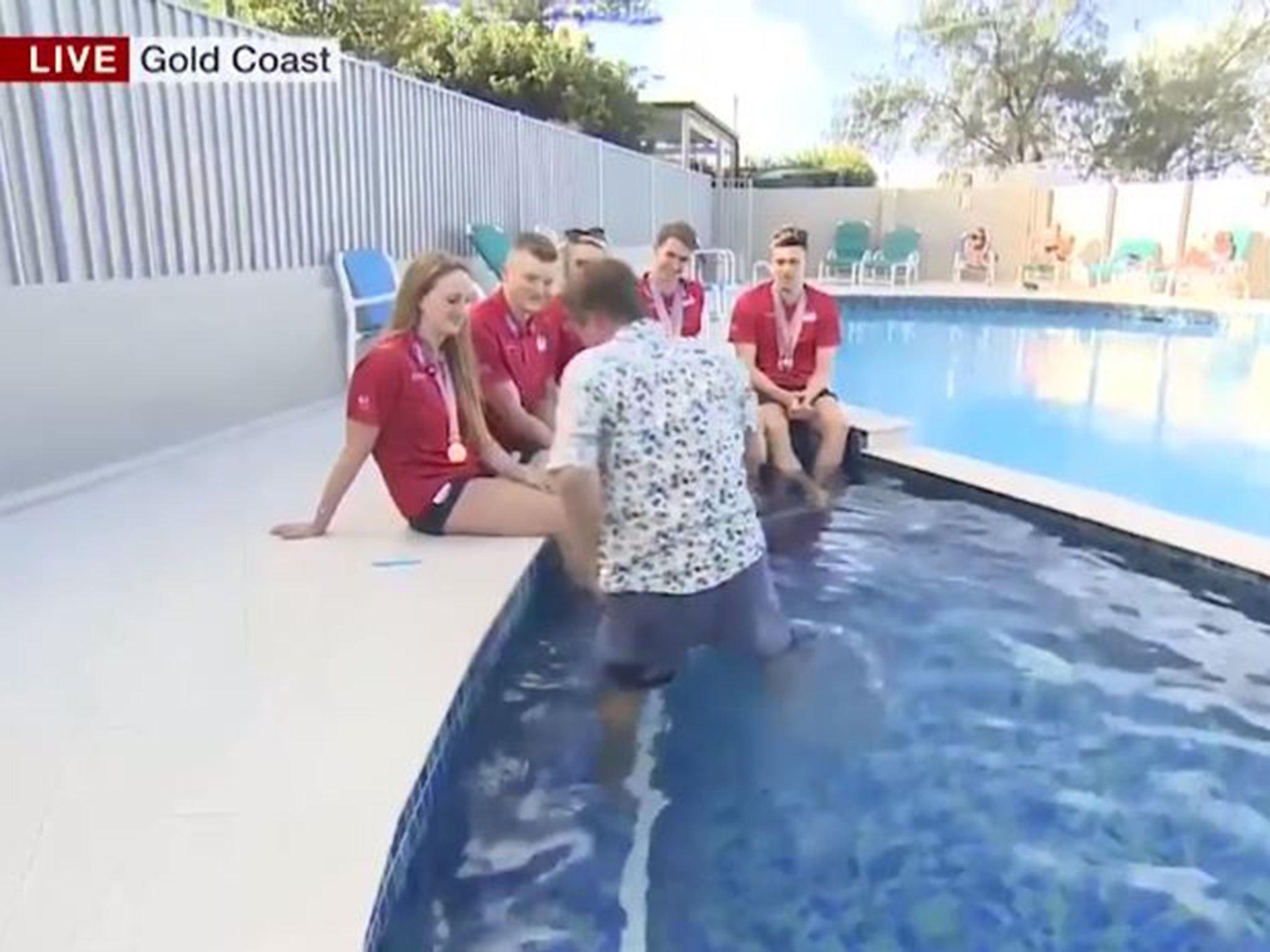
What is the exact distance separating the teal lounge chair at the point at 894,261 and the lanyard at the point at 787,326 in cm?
1317

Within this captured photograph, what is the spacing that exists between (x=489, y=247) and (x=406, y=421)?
5.20 m

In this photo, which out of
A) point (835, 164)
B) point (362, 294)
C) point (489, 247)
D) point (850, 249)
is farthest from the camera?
point (835, 164)

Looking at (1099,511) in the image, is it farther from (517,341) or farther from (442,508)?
(442,508)

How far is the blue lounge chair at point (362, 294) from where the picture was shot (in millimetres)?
5980

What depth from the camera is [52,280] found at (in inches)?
152

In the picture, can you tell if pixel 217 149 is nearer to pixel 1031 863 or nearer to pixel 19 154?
pixel 19 154

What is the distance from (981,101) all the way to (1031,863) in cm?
3017

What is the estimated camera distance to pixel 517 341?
3.76m

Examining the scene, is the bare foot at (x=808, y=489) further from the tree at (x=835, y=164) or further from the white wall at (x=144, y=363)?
the tree at (x=835, y=164)

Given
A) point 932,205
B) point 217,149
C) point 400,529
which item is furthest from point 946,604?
point 932,205

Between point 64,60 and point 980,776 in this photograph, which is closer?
point 980,776

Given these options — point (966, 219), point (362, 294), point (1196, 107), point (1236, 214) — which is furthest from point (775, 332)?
point (1196, 107)

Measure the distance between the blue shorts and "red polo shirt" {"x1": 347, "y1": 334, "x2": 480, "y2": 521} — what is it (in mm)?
1024

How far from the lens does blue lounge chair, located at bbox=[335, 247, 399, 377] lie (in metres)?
5.98
